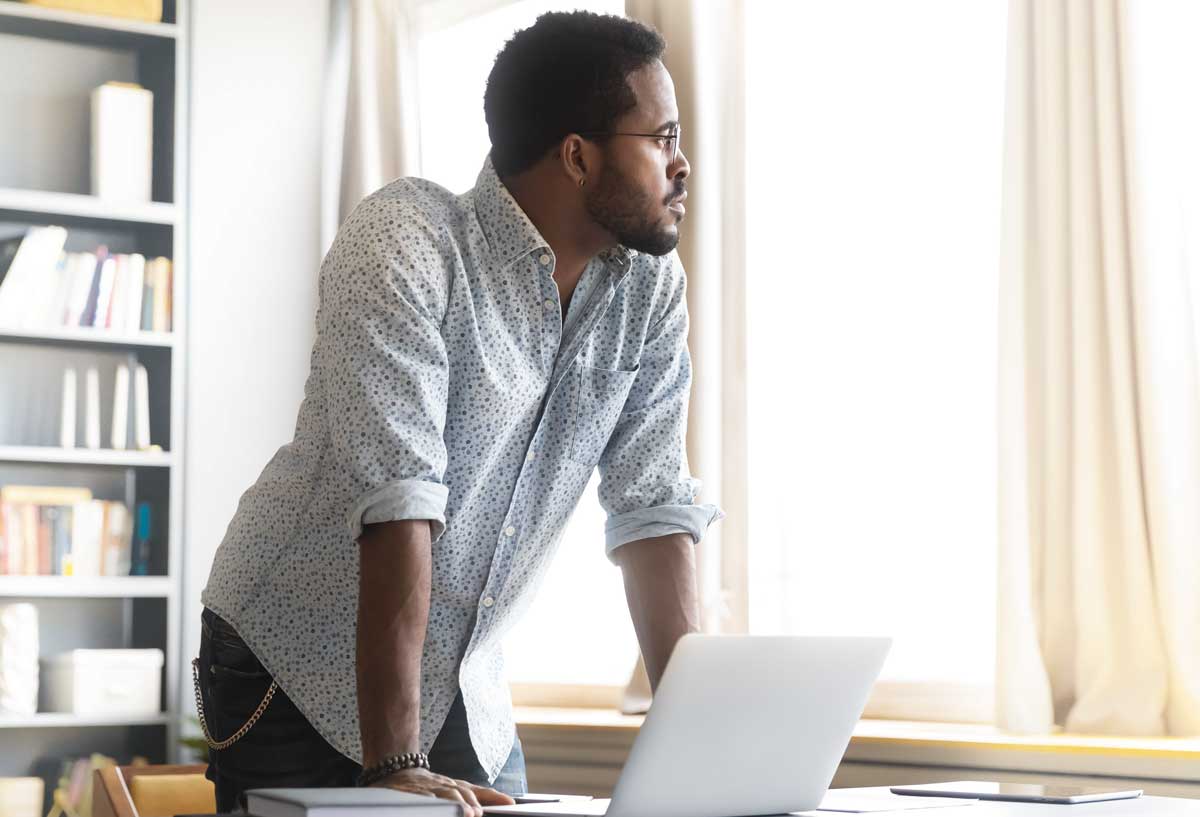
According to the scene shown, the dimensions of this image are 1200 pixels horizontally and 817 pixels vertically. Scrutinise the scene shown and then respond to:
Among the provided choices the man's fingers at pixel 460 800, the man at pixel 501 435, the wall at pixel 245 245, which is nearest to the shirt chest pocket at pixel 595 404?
the man at pixel 501 435

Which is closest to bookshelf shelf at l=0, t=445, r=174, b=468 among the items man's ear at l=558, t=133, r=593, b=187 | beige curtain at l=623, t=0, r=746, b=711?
beige curtain at l=623, t=0, r=746, b=711

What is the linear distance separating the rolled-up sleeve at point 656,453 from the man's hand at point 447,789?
0.50m

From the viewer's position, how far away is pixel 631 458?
62.3 inches

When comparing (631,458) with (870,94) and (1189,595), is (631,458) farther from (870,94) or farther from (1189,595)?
(870,94)

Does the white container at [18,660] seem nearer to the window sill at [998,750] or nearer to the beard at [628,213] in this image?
the window sill at [998,750]

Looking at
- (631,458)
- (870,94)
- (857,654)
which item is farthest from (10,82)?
(857,654)

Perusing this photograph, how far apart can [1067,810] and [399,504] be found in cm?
60

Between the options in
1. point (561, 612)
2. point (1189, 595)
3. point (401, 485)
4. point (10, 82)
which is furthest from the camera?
point (10, 82)

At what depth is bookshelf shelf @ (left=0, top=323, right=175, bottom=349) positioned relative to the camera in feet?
11.3

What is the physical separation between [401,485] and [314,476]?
0.26 meters

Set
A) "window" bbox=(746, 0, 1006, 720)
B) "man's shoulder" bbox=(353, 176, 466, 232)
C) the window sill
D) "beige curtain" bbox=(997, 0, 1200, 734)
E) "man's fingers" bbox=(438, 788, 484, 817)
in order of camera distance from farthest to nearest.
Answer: "window" bbox=(746, 0, 1006, 720) → "beige curtain" bbox=(997, 0, 1200, 734) → the window sill → "man's shoulder" bbox=(353, 176, 466, 232) → "man's fingers" bbox=(438, 788, 484, 817)

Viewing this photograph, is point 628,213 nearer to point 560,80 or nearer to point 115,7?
point 560,80

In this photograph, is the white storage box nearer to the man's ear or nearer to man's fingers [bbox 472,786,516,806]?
the man's ear

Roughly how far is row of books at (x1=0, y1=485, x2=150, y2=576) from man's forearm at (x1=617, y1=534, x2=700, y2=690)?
2306mm
